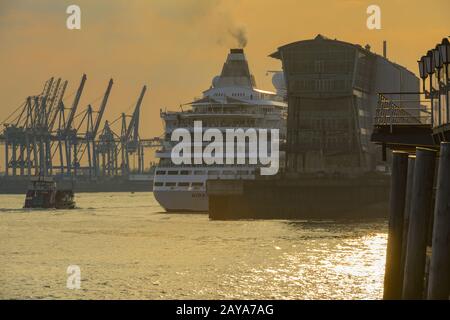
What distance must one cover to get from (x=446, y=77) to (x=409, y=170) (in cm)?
496

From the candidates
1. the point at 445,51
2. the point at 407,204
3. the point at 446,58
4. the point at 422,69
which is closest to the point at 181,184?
the point at 422,69

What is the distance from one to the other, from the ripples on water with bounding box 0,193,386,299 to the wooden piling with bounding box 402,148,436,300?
46.5 ft

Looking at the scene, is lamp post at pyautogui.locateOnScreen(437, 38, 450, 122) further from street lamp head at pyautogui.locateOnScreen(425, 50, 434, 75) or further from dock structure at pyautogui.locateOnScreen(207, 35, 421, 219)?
dock structure at pyautogui.locateOnScreen(207, 35, 421, 219)

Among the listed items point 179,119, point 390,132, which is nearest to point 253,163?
point 179,119

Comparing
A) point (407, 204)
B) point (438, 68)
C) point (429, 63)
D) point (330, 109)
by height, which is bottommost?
point (407, 204)

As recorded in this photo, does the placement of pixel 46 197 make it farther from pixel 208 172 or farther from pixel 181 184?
pixel 208 172

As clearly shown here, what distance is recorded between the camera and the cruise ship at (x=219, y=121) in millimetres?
131375

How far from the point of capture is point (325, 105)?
5310 inches

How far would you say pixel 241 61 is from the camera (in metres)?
176

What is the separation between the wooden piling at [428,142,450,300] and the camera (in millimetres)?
24906

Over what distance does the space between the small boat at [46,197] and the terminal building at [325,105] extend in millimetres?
40788

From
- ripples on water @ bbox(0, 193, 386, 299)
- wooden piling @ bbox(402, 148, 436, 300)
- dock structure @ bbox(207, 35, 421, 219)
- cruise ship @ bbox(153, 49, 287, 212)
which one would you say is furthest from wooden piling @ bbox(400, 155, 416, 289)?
cruise ship @ bbox(153, 49, 287, 212)

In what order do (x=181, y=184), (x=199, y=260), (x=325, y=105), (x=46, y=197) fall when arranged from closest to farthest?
(x=199, y=260) → (x=181, y=184) → (x=325, y=105) → (x=46, y=197)

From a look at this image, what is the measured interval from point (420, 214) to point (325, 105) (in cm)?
10772
